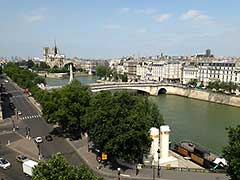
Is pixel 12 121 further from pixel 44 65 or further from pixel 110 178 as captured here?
pixel 44 65

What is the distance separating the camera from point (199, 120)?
154 feet

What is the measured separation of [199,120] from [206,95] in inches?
903

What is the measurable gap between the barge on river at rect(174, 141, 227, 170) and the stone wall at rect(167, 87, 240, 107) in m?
36.5

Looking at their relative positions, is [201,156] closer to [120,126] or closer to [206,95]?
[120,126]

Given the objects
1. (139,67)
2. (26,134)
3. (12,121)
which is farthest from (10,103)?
(139,67)

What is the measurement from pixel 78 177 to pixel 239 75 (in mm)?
71903

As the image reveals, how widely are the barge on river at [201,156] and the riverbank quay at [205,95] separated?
36.5 metres

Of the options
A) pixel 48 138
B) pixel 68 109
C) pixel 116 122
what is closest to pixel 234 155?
pixel 116 122

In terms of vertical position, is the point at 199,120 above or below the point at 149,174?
below

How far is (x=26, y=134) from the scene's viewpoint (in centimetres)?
3100

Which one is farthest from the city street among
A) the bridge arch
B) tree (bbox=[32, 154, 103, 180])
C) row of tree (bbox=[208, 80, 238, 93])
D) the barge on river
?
the bridge arch

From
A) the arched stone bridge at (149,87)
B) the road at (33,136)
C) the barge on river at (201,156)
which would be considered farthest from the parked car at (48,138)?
the arched stone bridge at (149,87)

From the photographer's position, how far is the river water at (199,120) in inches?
1389

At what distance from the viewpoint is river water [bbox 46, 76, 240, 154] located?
35281mm
